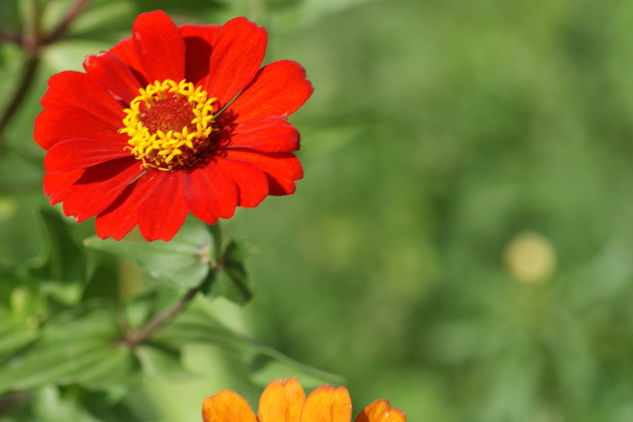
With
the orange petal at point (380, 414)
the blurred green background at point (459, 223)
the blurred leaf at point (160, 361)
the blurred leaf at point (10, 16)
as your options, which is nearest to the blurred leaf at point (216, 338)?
the blurred leaf at point (160, 361)

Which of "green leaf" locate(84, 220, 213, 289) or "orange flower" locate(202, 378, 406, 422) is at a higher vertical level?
"green leaf" locate(84, 220, 213, 289)

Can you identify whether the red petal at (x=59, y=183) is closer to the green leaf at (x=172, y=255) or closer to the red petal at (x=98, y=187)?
the red petal at (x=98, y=187)

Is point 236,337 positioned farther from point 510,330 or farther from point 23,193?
point 510,330

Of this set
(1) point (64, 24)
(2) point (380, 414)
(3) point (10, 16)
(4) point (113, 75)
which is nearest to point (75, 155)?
(4) point (113, 75)

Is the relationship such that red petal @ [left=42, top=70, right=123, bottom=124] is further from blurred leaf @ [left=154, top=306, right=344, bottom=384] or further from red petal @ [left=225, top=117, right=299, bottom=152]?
blurred leaf @ [left=154, top=306, right=344, bottom=384]

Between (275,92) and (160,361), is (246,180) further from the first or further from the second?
(160,361)

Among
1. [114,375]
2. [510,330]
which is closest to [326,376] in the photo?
[114,375]

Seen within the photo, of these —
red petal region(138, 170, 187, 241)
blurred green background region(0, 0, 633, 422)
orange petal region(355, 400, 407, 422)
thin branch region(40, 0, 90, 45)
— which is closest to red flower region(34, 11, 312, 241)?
red petal region(138, 170, 187, 241)
